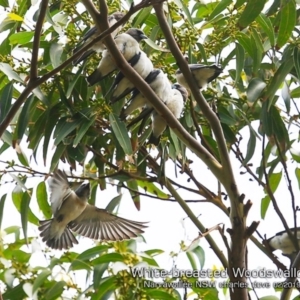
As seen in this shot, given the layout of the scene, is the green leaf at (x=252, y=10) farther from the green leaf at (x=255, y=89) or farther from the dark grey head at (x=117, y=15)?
the dark grey head at (x=117, y=15)

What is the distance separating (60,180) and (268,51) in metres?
1.06

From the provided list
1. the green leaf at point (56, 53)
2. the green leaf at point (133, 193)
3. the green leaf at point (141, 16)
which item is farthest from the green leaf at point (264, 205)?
the green leaf at point (56, 53)

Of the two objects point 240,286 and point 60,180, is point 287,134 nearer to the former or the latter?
point 240,286

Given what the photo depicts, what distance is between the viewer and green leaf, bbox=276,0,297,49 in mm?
2205

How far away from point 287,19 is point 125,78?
0.60 m

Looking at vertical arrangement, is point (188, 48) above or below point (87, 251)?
above

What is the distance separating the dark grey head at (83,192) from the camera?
10.0 ft

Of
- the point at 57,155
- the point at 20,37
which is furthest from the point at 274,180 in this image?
the point at 20,37

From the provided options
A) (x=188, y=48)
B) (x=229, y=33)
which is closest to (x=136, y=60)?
(x=188, y=48)

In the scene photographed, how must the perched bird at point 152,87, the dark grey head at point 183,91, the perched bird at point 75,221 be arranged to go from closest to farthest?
the perched bird at point 152,87 → the dark grey head at point 183,91 → the perched bird at point 75,221

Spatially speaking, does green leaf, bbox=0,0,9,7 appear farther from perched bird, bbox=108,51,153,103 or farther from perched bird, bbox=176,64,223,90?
perched bird, bbox=176,64,223,90

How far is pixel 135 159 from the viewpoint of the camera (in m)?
2.74

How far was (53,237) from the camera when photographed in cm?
337

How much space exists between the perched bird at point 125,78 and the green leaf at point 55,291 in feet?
2.40
